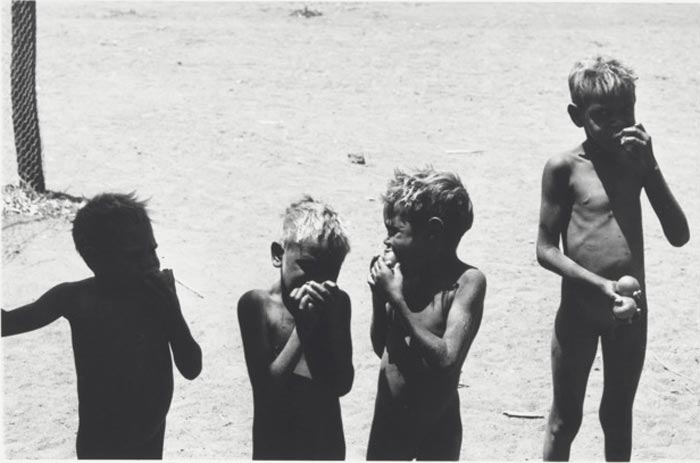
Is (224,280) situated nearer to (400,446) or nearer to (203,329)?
(203,329)

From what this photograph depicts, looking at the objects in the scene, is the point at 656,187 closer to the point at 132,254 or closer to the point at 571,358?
the point at 571,358

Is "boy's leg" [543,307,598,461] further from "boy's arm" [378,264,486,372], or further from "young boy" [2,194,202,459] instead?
"young boy" [2,194,202,459]

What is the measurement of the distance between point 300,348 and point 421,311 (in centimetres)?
40

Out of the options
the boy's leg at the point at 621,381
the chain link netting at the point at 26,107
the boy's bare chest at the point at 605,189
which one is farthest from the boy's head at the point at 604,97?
the chain link netting at the point at 26,107

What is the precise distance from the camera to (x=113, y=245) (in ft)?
10.2

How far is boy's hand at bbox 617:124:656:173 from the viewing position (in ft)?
11.4

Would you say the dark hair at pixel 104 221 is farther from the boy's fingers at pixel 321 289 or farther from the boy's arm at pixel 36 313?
the boy's fingers at pixel 321 289

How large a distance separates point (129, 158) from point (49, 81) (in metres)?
2.90

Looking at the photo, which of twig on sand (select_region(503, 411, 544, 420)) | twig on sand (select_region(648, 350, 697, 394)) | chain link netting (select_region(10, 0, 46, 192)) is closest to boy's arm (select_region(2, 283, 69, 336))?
twig on sand (select_region(503, 411, 544, 420))

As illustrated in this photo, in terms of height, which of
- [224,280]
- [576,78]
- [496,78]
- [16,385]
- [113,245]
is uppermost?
[496,78]

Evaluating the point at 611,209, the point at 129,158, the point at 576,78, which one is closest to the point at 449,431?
the point at 611,209

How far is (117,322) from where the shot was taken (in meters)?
3.14

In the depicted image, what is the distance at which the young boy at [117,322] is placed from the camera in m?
3.11

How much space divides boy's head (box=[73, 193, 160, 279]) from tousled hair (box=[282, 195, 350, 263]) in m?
0.41
